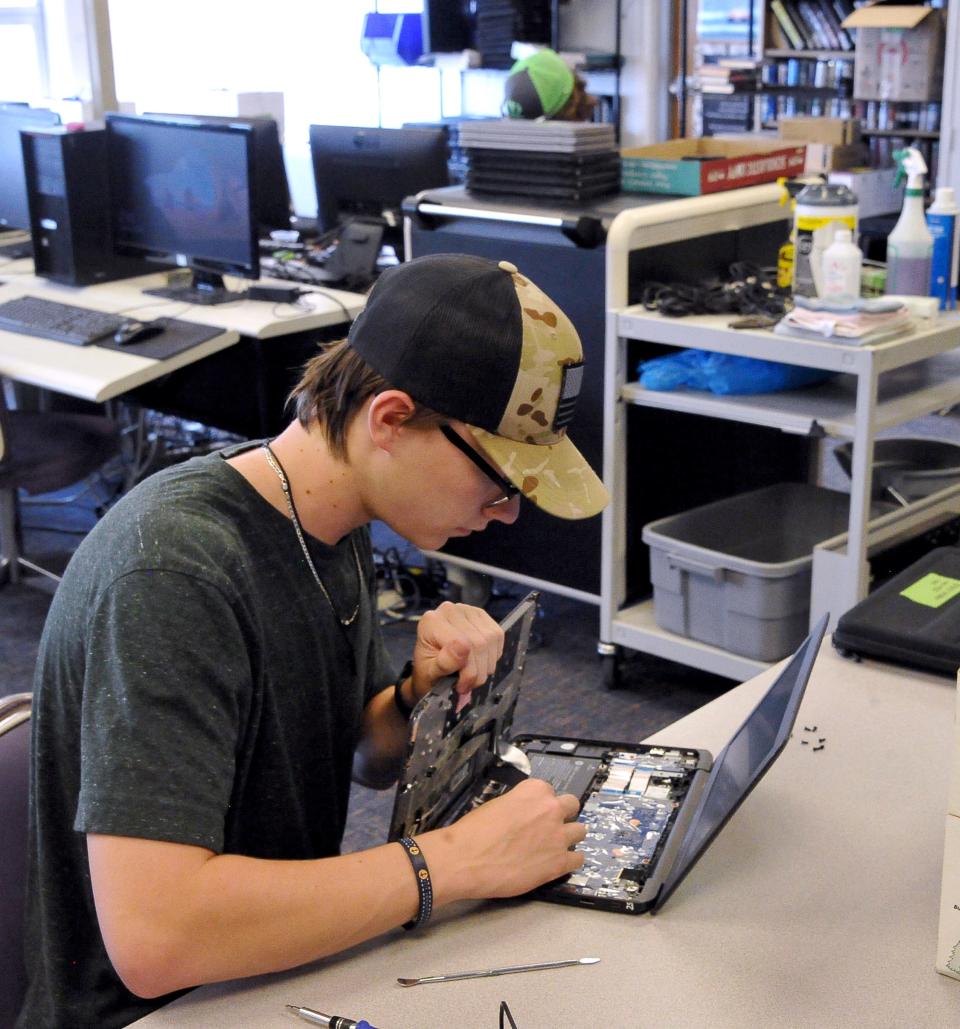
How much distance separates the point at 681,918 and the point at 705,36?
19.8 ft

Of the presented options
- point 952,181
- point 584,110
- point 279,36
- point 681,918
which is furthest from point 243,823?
point 279,36

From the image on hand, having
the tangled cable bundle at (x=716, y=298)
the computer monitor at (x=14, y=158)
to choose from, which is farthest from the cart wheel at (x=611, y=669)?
the computer monitor at (x=14, y=158)

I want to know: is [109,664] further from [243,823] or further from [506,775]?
[506,775]

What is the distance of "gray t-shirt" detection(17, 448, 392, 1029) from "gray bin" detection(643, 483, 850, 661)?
1424 mm

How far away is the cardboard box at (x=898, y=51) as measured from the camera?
5.46 meters

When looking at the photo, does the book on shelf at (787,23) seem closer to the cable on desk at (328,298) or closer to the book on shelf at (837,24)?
the book on shelf at (837,24)

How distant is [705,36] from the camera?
6418 millimetres

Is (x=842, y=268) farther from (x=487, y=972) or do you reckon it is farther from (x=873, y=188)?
(x=873, y=188)

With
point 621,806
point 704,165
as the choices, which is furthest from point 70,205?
point 621,806

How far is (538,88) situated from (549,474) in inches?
94.0

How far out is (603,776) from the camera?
1.27 m

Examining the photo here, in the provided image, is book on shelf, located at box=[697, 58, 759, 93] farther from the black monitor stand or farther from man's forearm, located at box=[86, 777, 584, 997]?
man's forearm, located at box=[86, 777, 584, 997]

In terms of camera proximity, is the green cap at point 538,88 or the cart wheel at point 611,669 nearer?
the cart wheel at point 611,669

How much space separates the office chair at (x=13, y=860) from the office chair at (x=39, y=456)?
196 cm
